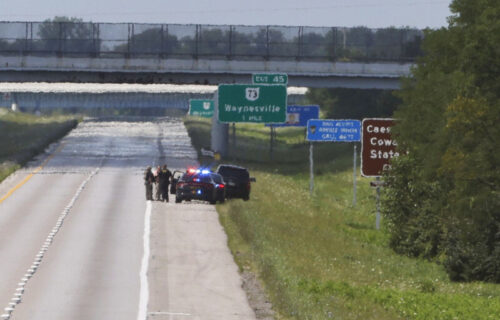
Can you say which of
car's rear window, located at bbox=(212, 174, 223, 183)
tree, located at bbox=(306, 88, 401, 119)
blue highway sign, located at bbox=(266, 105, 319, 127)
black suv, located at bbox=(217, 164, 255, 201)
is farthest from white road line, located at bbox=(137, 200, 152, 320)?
tree, located at bbox=(306, 88, 401, 119)

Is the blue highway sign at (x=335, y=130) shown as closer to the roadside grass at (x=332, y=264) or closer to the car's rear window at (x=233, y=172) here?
the roadside grass at (x=332, y=264)

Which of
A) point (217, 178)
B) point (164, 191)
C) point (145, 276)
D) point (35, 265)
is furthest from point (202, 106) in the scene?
point (145, 276)

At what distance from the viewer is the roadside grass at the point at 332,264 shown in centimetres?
2766

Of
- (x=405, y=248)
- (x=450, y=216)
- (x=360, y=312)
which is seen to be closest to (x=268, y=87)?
(x=405, y=248)

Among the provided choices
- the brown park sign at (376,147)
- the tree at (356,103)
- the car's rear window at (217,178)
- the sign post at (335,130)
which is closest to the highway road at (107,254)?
the car's rear window at (217,178)

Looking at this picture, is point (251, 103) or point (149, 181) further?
point (251, 103)

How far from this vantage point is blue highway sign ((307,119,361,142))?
6300 centimetres

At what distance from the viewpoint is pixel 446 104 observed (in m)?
41.6

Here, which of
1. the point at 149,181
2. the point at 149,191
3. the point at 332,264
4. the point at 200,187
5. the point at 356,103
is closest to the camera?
the point at 332,264

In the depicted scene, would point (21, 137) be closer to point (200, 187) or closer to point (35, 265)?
point (200, 187)

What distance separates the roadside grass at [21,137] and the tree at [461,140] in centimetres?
2994

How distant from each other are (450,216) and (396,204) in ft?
21.2

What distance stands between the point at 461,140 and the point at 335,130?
2447 cm

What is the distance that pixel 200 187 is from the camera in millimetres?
53812
